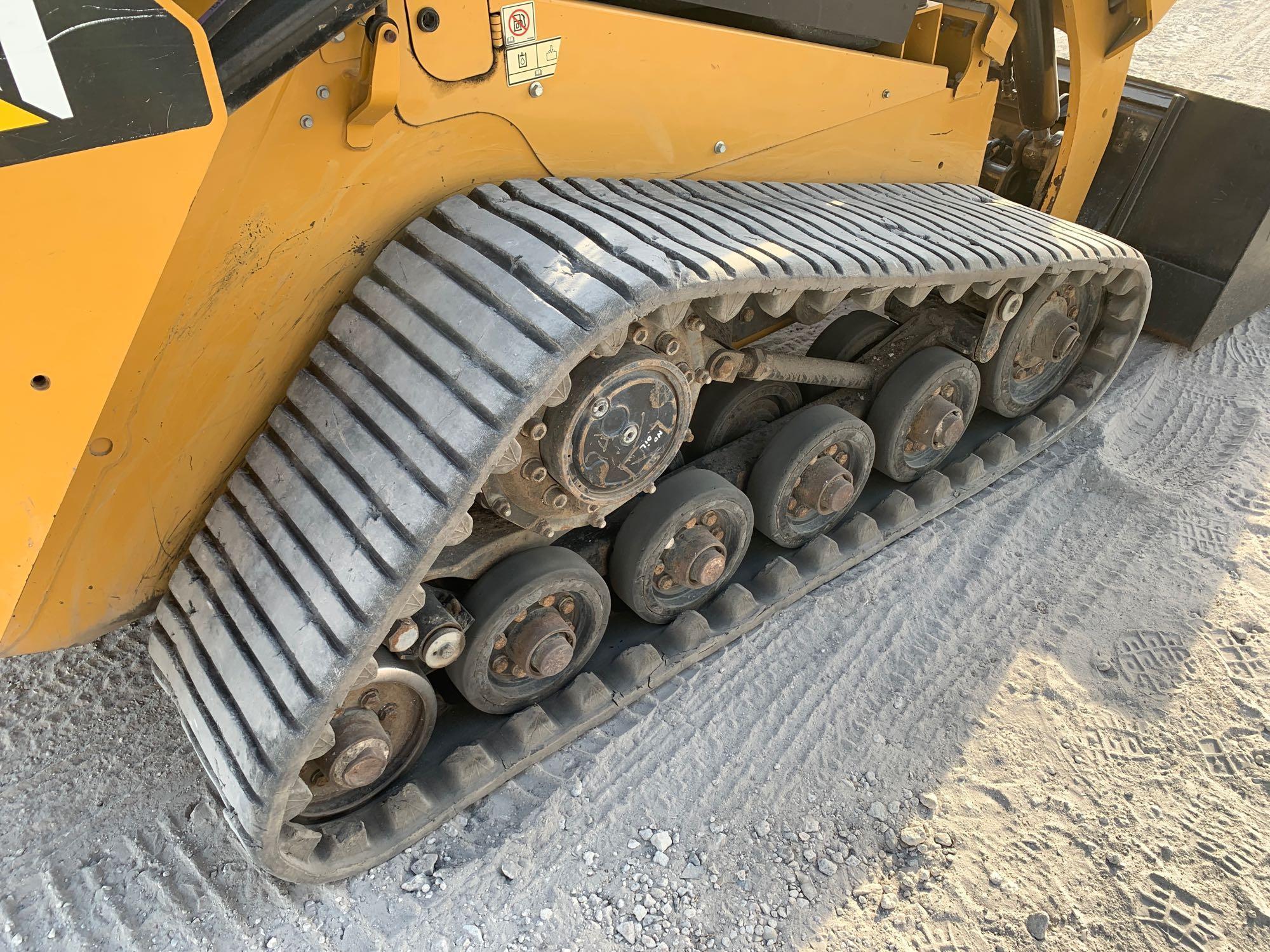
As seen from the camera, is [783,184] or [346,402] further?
[783,184]

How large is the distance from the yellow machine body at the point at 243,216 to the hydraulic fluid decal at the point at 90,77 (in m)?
0.03

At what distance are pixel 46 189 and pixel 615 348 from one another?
38.3 inches

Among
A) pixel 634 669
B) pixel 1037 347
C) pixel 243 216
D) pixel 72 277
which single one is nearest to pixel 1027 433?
pixel 1037 347

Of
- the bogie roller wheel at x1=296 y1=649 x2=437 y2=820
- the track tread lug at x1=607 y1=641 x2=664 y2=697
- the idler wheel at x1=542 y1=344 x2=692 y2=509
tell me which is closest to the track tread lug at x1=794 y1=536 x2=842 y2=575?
the track tread lug at x1=607 y1=641 x2=664 y2=697

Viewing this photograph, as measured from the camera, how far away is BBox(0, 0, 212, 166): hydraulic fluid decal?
1329 millimetres

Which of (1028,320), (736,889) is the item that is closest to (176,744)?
(736,889)

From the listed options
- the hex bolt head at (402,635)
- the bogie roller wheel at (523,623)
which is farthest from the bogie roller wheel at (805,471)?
the hex bolt head at (402,635)

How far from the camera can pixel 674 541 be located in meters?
2.70

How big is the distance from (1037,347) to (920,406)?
0.61 meters

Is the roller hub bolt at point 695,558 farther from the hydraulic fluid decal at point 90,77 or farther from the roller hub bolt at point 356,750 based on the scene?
the hydraulic fluid decal at point 90,77

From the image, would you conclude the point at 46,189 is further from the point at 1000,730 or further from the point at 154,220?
the point at 1000,730

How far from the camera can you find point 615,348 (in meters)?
1.92

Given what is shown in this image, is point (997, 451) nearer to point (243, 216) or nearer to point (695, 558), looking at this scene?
point (695, 558)

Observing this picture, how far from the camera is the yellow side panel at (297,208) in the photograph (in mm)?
1884
